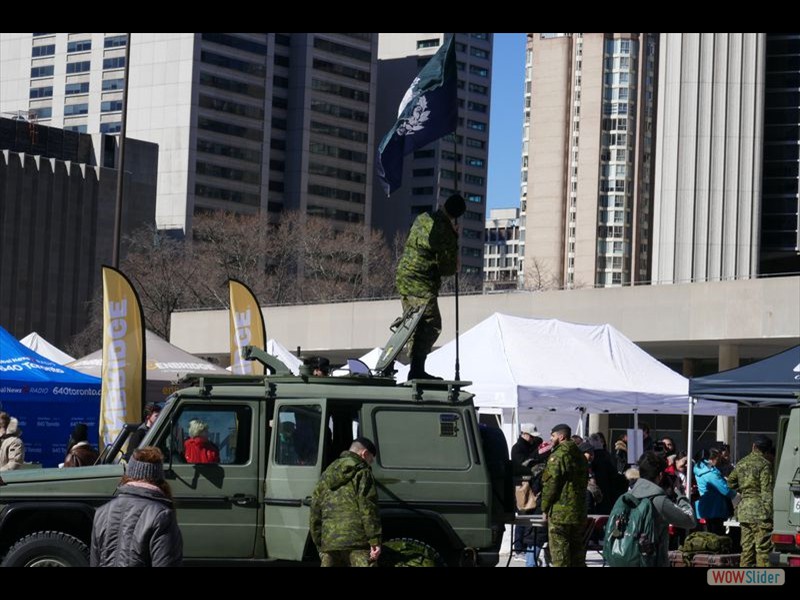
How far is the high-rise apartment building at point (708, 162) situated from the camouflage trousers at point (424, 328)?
3312 inches

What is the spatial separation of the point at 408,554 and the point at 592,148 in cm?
17021

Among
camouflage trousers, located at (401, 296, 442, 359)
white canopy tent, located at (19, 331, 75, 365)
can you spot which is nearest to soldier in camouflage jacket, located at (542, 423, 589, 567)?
camouflage trousers, located at (401, 296, 442, 359)

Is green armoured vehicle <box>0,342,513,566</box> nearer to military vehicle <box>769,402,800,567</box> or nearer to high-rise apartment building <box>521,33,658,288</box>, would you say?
military vehicle <box>769,402,800,567</box>

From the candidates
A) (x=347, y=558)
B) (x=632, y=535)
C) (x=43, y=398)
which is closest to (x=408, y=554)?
(x=347, y=558)

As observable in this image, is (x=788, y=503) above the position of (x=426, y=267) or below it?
below

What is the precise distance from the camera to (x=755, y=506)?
15.3 meters

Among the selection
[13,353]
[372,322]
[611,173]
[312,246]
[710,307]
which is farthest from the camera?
[611,173]

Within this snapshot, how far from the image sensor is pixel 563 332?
24406 millimetres

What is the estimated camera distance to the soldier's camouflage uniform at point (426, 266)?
13125 millimetres

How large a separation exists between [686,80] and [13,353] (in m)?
77.0

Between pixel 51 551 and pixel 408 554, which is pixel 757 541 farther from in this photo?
pixel 51 551

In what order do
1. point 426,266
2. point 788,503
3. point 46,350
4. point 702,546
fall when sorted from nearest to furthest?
point 426,266 < point 788,503 < point 702,546 < point 46,350
